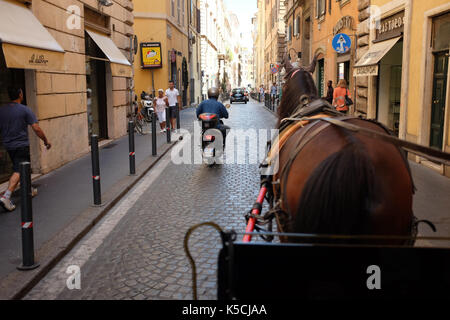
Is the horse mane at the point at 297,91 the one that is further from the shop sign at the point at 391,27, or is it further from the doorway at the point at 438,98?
the shop sign at the point at 391,27

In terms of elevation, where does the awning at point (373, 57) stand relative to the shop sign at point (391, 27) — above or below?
below

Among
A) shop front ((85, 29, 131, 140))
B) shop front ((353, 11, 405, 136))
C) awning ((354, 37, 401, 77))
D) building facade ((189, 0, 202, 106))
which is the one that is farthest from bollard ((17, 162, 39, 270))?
building facade ((189, 0, 202, 106))

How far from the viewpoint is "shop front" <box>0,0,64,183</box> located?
6.93 meters

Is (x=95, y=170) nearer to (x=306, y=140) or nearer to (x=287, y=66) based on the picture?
(x=287, y=66)

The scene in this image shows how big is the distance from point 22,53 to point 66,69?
354 centimetres

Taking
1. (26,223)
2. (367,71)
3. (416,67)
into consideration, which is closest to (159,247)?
(26,223)

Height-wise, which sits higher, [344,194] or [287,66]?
[287,66]

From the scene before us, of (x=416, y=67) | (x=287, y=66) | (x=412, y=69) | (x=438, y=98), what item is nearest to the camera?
(x=287, y=66)

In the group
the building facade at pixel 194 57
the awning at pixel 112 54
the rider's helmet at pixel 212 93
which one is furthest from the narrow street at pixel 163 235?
the building facade at pixel 194 57

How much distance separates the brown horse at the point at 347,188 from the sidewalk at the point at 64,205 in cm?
267

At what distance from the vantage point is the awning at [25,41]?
6.84m

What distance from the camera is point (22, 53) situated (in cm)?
709

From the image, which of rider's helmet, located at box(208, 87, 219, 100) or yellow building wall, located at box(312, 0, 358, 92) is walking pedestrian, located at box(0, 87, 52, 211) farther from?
yellow building wall, located at box(312, 0, 358, 92)
